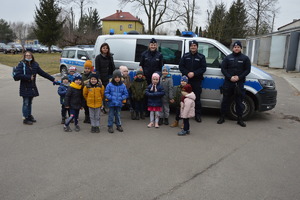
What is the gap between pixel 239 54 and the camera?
19.4 ft

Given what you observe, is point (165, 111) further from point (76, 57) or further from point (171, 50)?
point (76, 57)

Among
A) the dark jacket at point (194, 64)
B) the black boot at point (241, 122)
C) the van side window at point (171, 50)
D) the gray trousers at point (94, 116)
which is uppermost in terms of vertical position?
the van side window at point (171, 50)

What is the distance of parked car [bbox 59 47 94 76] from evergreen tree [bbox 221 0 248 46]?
35.6 m

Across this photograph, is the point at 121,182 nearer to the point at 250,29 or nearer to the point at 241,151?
the point at 241,151

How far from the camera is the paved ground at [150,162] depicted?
322 cm

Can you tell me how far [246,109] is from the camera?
6.43 metres

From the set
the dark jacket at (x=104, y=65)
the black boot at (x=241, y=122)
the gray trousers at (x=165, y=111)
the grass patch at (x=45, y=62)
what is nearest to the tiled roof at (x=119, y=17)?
the grass patch at (x=45, y=62)

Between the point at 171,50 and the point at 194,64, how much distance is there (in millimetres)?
914

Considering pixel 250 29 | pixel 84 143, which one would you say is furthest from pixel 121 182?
pixel 250 29

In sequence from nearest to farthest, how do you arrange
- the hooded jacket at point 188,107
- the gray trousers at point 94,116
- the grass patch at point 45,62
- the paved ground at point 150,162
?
1. the paved ground at point 150,162
2. the hooded jacket at point 188,107
3. the gray trousers at point 94,116
4. the grass patch at point 45,62

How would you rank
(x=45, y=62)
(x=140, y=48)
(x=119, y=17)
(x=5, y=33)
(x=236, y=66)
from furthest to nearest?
(x=119, y=17) < (x=5, y=33) < (x=45, y=62) < (x=140, y=48) < (x=236, y=66)

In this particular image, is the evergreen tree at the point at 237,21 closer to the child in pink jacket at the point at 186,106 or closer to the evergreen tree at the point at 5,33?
the child in pink jacket at the point at 186,106

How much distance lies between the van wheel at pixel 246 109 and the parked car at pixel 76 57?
8.60 meters

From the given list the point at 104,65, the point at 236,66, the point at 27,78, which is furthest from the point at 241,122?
the point at 27,78
